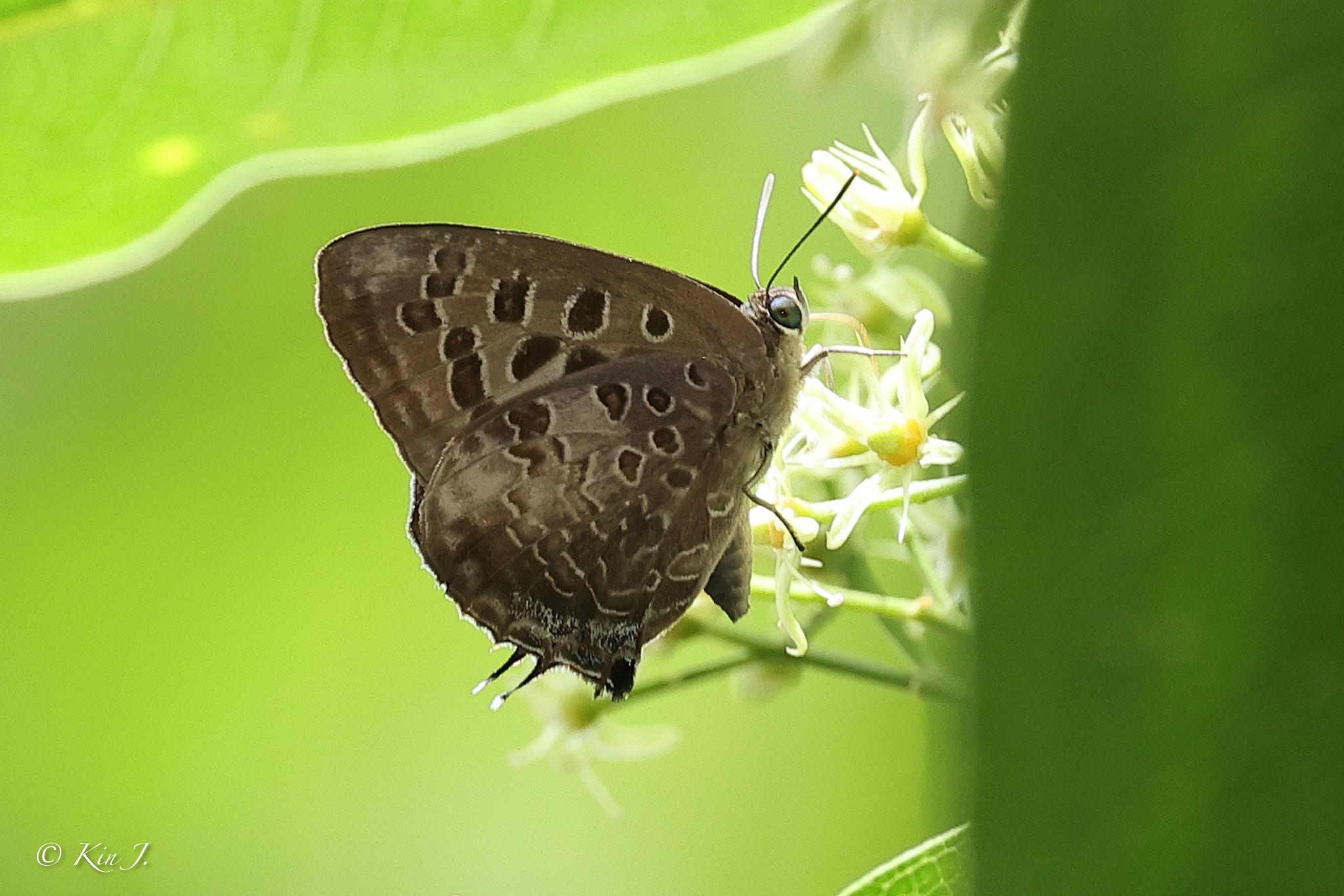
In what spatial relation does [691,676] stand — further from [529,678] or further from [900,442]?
[900,442]

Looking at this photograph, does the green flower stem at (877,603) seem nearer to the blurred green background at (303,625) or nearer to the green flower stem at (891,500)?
the green flower stem at (891,500)

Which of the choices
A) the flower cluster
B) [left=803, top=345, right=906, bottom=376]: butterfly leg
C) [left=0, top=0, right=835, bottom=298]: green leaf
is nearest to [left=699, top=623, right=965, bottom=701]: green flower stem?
the flower cluster

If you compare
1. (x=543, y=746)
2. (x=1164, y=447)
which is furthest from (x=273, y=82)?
(x=543, y=746)

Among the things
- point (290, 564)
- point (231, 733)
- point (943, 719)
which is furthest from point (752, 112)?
point (943, 719)

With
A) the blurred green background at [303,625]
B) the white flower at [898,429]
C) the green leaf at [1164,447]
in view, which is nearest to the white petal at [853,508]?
the white flower at [898,429]

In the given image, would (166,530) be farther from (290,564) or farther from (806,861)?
(806,861)
